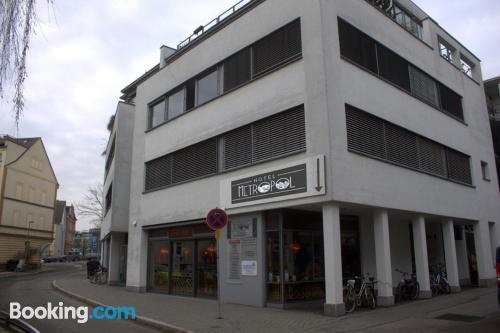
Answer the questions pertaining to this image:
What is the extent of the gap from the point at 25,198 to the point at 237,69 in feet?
127

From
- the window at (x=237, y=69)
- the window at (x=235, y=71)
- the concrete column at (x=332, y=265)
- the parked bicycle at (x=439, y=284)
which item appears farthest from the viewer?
the parked bicycle at (x=439, y=284)

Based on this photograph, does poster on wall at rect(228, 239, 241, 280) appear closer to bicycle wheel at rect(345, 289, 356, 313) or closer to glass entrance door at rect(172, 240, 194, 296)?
glass entrance door at rect(172, 240, 194, 296)

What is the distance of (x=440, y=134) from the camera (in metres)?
18.7

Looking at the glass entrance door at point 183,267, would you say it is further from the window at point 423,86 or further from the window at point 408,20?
the window at point 408,20

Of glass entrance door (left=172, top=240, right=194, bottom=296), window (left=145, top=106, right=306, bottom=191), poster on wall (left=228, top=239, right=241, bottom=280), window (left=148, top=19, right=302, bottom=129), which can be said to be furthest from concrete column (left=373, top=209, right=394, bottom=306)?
glass entrance door (left=172, top=240, right=194, bottom=296)

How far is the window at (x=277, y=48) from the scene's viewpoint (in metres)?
14.3

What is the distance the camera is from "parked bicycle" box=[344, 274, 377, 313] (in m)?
12.6

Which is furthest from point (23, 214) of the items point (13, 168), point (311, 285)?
point (311, 285)

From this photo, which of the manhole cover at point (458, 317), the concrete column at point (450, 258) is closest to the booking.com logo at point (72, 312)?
the manhole cover at point (458, 317)

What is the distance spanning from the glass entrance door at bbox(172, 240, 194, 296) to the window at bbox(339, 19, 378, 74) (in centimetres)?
954

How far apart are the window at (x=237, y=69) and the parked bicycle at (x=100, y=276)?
53.4 feet

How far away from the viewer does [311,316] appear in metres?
11.8

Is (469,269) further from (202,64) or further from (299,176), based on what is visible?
(202,64)

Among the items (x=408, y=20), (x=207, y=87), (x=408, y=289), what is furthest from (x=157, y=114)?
(x=408, y=289)
